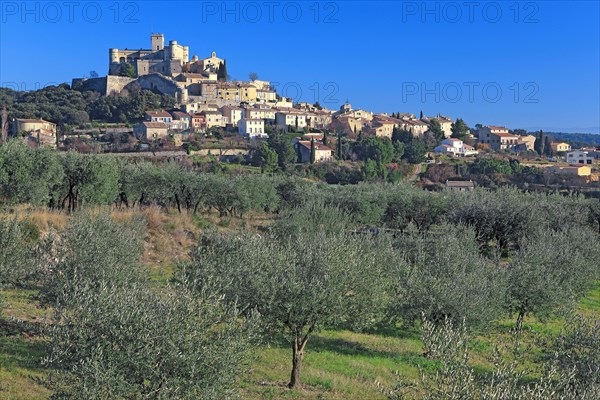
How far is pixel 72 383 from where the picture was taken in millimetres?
8273

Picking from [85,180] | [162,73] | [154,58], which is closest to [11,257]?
[85,180]

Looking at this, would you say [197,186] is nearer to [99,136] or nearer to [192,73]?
[99,136]

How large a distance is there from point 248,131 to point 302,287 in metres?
95.2

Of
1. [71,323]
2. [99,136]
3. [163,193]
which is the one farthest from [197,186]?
[99,136]

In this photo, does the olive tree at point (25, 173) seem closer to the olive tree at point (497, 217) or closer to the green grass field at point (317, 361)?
the green grass field at point (317, 361)

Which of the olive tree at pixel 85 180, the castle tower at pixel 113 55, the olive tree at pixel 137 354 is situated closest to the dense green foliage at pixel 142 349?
the olive tree at pixel 137 354

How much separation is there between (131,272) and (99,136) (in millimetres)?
79969

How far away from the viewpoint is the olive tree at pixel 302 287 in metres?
12.7

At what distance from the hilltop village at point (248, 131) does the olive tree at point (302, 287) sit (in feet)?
210

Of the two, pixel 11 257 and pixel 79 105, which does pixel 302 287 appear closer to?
pixel 11 257

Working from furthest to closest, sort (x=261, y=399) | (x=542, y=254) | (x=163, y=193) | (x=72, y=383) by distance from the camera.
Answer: (x=163, y=193)
(x=542, y=254)
(x=261, y=399)
(x=72, y=383)

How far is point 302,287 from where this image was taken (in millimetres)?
12703

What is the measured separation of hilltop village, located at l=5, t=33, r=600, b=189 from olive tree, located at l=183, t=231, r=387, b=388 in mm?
64134

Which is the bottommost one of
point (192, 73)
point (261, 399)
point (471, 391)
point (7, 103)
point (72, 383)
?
point (261, 399)
